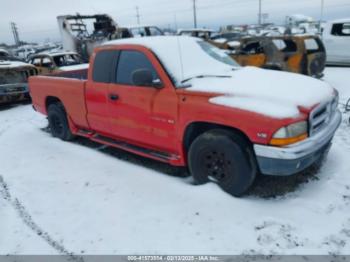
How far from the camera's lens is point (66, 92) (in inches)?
216

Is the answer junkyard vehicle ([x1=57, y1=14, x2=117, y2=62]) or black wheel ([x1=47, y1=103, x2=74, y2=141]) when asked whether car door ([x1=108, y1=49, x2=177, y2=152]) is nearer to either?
black wheel ([x1=47, y1=103, x2=74, y2=141])

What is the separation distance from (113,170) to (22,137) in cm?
304

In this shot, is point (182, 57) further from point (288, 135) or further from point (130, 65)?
point (288, 135)

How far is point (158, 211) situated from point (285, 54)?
7651 mm

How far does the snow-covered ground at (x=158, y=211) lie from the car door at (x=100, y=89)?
0.61 meters

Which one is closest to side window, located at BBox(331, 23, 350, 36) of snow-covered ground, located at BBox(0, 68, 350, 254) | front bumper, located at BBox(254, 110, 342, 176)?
snow-covered ground, located at BBox(0, 68, 350, 254)

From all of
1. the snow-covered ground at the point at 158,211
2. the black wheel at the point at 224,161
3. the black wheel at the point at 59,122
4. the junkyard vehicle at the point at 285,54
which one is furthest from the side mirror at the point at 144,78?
the junkyard vehicle at the point at 285,54

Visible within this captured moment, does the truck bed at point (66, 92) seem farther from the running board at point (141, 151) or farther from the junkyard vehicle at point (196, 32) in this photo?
the junkyard vehicle at point (196, 32)

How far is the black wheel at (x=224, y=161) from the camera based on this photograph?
3.40 metres

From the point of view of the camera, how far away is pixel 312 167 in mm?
4230

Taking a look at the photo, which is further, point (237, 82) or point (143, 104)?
point (143, 104)

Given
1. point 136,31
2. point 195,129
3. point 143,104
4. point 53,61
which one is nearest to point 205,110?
point 195,129

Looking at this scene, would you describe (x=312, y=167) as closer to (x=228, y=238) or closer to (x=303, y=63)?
(x=228, y=238)

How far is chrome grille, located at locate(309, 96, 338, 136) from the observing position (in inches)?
130
